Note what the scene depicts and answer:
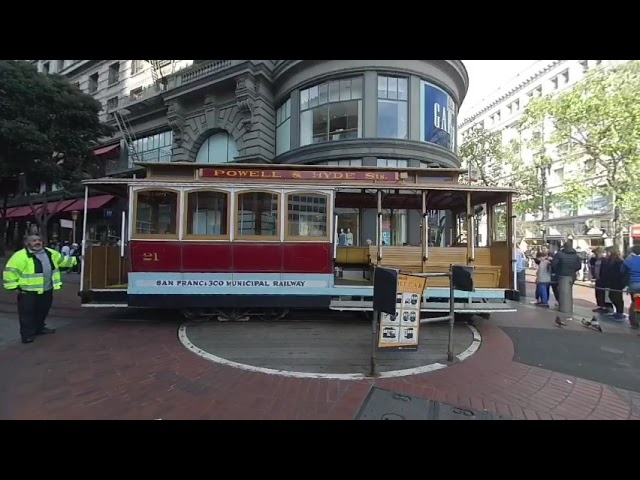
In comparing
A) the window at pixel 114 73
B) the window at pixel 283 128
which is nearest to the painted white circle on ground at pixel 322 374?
the window at pixel 283 128

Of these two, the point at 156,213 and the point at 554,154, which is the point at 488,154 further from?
the point at 156,213

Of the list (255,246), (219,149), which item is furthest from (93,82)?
(255,246)

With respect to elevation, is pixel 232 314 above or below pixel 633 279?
below

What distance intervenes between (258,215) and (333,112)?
9672 millimetres

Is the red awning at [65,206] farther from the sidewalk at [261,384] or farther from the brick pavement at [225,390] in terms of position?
the brick pavement at [225,390]

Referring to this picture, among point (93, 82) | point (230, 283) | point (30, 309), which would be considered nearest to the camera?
point (30, 309)

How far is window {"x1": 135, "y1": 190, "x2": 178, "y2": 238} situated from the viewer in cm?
675

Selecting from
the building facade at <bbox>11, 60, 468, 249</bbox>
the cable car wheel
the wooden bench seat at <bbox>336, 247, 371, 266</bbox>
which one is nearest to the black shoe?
the cable car wheel

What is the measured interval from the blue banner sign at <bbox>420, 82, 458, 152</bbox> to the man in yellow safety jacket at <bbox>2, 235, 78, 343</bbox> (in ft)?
45.3

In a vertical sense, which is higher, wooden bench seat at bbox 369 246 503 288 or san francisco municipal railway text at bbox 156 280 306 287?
wooden bench seat at bbox 369 246 503 288

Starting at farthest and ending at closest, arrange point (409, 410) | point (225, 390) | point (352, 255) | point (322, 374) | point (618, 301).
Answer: point (618, 301)
point (352, 255)
point (322, 374)
point (225, 390)
point (409, 410)

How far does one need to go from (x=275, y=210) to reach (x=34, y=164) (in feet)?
54.0

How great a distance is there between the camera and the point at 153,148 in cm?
2103

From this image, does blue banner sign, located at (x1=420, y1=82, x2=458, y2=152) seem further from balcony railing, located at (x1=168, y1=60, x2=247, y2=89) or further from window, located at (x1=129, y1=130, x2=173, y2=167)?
window, located at (x1=129, y1=130, x2=173, y2=167)
